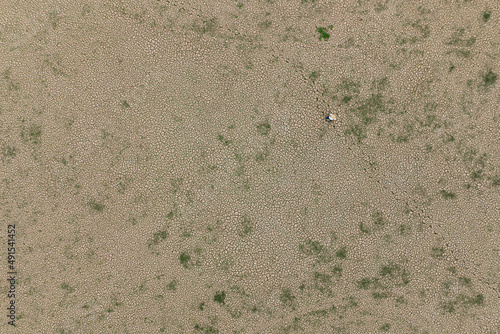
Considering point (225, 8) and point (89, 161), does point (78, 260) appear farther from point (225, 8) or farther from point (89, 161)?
point (225, 8)

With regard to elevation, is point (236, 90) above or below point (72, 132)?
above

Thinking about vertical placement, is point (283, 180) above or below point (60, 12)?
below

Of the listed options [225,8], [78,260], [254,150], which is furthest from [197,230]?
[225,8]

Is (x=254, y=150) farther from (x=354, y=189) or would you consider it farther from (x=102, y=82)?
(x=102, y=82)

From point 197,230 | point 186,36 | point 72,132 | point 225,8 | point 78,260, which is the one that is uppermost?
point 225,8

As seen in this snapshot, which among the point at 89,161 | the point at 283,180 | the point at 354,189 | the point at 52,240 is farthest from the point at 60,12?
the point at 354,189

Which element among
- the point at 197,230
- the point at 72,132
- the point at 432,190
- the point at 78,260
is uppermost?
the point at 72,132
